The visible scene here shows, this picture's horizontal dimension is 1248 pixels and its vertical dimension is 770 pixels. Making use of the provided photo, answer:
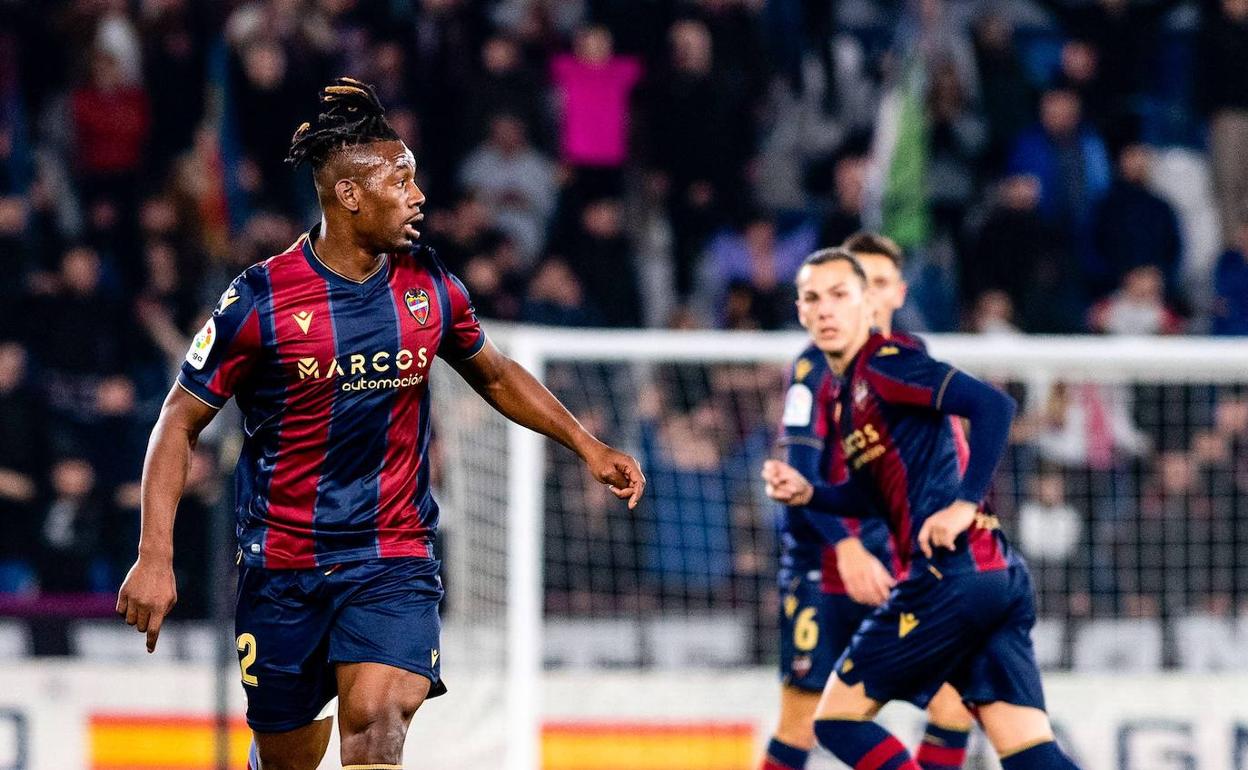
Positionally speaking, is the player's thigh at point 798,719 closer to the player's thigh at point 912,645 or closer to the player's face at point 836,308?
the player's thigh at point 912,645

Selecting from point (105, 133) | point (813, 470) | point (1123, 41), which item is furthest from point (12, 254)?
point (1123, 41)

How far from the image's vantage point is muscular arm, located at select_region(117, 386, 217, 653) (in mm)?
4305

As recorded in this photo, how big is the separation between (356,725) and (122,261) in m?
6.98

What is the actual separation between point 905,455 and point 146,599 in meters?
2.24

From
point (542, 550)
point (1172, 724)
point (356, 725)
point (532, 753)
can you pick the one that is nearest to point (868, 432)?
point (356, 725)

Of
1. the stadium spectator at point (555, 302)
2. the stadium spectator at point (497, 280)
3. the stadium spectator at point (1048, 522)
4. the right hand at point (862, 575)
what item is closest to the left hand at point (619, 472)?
the right hand at point (862, 575)

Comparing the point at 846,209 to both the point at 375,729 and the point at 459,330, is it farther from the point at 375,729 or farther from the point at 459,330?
the point at 375,729

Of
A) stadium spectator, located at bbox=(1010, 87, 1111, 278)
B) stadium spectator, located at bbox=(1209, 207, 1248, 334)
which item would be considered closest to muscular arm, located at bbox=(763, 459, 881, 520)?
stadium spectator, located at bbox=(1209, 207, 1248, 334)

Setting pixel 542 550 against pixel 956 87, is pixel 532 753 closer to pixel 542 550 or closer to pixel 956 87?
pixel 542 550

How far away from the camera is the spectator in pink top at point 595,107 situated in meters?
11.4

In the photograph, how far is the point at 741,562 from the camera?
345 inches

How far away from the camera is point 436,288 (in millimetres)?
4859

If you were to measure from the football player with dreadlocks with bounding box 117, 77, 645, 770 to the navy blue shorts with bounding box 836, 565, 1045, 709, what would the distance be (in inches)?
41.1

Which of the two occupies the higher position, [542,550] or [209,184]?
[209,184]
